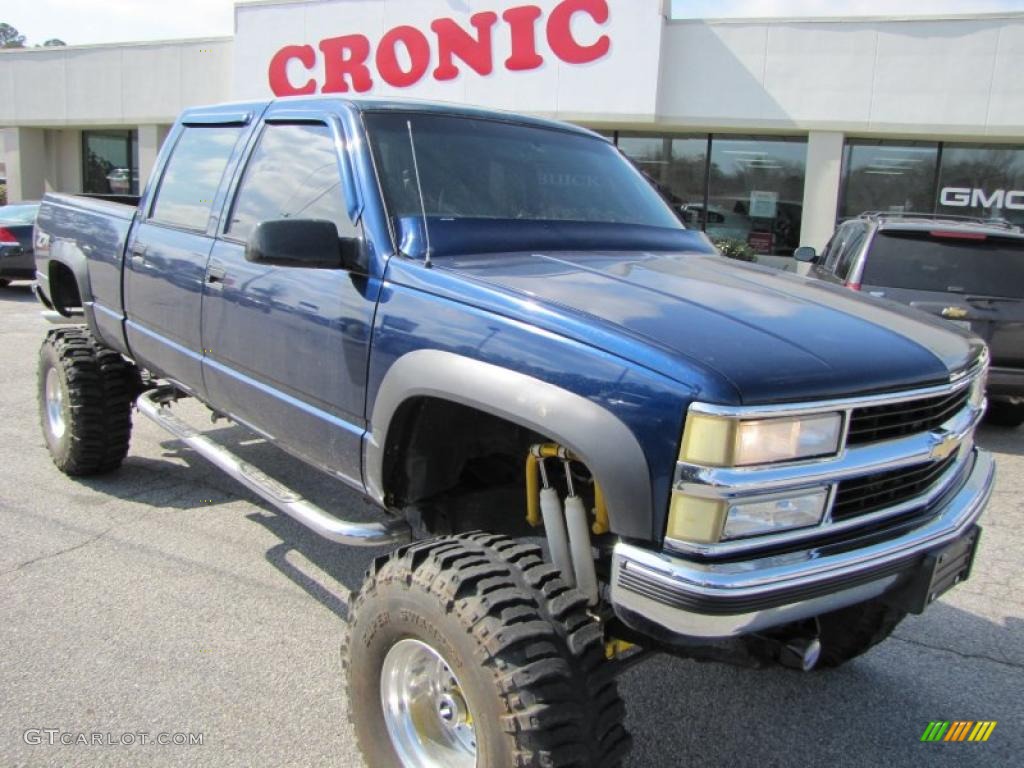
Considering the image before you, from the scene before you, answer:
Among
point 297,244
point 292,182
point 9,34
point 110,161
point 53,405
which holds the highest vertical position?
point 9,34

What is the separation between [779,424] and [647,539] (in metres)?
0.42

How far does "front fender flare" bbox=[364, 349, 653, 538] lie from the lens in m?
2.08

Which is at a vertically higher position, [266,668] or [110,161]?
[110,161]

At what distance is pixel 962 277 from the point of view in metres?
6.67

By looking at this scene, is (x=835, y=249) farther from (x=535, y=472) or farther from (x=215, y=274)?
(x=535, y=472)

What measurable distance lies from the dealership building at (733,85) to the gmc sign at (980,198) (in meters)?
0.03

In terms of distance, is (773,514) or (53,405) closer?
(773,514)

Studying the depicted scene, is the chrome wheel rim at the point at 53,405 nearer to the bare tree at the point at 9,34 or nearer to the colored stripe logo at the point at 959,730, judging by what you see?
the colored stripe logo at the point at 959,730

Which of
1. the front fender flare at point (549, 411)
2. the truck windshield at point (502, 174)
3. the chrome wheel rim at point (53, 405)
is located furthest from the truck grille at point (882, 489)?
the chrome wheel rim at point (53, 405)

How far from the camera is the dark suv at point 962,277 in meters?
6.55

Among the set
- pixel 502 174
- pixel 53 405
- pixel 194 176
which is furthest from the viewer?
pixel 53 405

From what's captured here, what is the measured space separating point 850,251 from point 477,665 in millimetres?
6202

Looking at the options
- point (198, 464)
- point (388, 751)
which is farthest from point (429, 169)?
point (198, 464)

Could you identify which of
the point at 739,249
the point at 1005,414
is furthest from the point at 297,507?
the point at 739,249
